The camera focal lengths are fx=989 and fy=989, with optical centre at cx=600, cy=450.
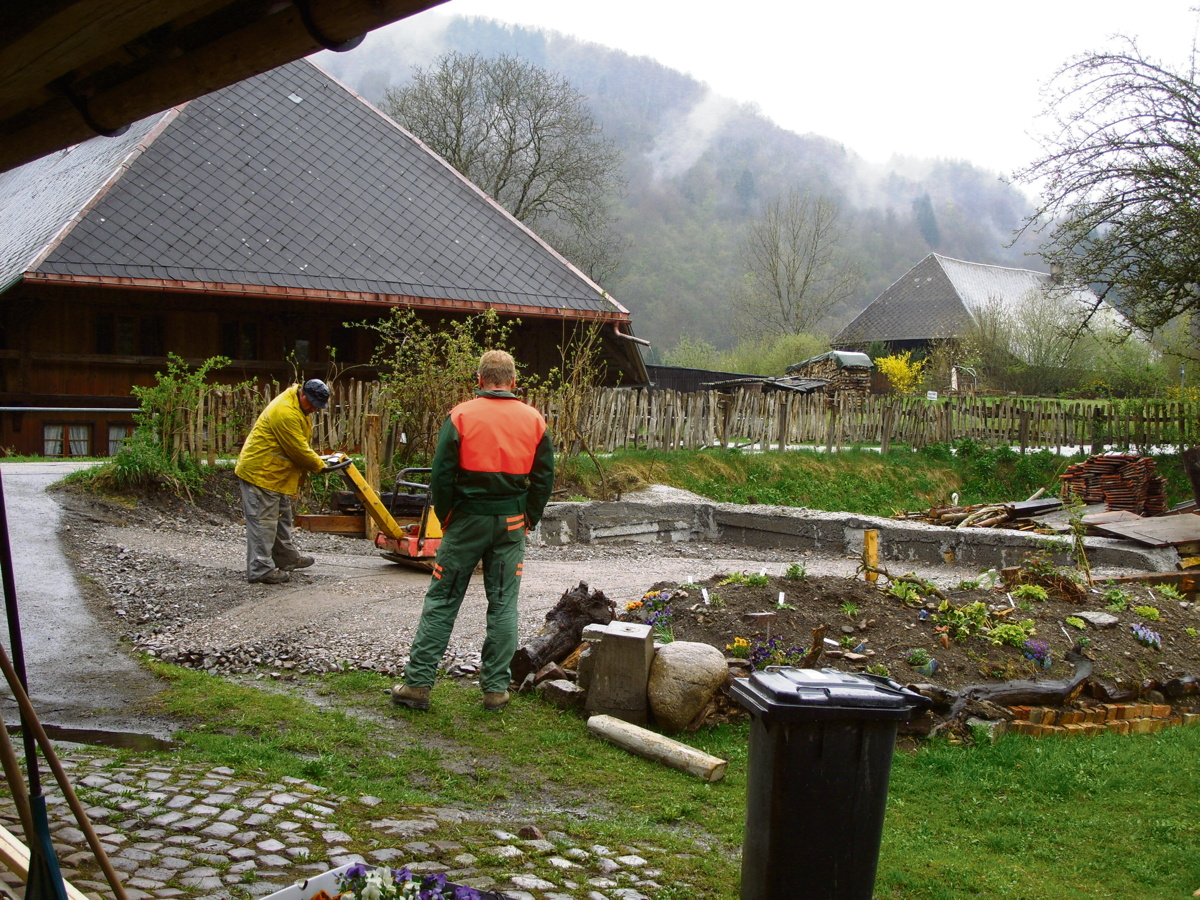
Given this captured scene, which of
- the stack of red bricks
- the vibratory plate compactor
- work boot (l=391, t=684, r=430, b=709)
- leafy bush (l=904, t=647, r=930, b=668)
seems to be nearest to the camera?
work boot (l=391, t=684, r=430, b=709)

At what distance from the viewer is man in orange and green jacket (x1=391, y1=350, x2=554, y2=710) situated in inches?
229

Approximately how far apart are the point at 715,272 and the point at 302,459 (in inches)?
3082

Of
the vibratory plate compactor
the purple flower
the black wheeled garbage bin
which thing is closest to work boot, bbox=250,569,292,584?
the vibratory plate compactor

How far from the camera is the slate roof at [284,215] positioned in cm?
1836

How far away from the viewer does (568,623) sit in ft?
22.0

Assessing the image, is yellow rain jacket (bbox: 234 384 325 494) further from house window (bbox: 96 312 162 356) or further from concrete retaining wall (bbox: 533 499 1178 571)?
house window (bbox: 96 312 162 356)

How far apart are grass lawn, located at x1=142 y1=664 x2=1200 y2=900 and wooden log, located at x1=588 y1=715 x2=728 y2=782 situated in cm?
6

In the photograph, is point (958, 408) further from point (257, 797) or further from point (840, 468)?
point (257, 797)

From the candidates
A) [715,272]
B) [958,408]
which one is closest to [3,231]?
[958,408]

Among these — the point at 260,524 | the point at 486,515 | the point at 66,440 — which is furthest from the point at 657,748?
the point at 66,440

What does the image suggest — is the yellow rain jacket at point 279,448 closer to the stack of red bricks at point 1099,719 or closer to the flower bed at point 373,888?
the stack of red bricks at point 1099,719

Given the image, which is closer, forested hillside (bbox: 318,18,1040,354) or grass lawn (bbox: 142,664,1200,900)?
Result: grass lawn (bbox: 142,664,1200,900)

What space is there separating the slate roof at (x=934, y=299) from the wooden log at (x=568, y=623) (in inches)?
1860

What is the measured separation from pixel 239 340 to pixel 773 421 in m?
11.4
